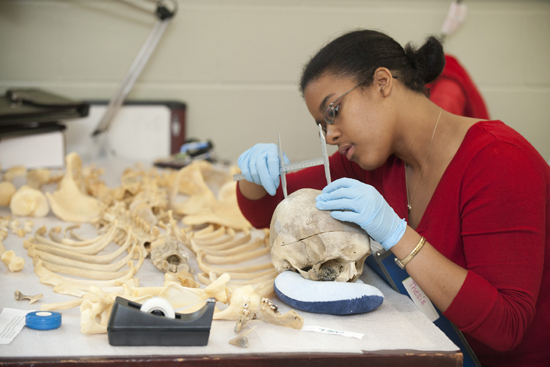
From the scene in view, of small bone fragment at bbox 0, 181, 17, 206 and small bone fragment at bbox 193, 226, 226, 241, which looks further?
small bone fragment at bbox 0, 181, 17, 206

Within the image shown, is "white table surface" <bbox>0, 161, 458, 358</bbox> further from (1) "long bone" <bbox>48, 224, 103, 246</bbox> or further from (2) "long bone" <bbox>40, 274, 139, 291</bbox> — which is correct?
(1) "long bone" <bbox>48, 224, 103, 246</bbox>

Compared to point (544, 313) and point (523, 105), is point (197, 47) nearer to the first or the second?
point (523, 105)

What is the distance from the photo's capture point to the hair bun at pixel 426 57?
137 centimetres

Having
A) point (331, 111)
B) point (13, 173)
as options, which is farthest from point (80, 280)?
point (13, 173)

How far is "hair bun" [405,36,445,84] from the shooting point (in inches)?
53.9

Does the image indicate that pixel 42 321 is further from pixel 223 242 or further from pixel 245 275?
pixel 223 242

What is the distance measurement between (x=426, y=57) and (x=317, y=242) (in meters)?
0.68

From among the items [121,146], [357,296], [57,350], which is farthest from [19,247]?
[121,146]

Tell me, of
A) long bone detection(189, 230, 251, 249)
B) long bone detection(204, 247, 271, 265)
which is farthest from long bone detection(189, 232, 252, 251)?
long bone detection(204, 247, 271, 265)

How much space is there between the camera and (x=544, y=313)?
1.20m

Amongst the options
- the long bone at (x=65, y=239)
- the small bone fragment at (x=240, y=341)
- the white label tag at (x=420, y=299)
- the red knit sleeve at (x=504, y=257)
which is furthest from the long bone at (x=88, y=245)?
the red knit sleeve at (x=504, y=257)

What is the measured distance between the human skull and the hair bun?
0.54 meters

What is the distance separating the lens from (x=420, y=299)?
120 centimetres

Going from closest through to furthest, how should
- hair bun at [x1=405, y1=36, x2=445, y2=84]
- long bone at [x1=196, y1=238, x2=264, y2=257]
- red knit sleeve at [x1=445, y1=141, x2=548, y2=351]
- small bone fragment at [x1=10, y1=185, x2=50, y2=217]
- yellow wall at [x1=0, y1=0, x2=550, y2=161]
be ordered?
1. red knit sleeve at [x1=445, y1=141, x2=548, y2=351]
2. hair bun at [x1=405, y1=36, x2=445, y2=84]
3. long bone at [x1=196, y1=238, x2=264, y2=257]
4. small bone fragment at [x1=10, y1=185, x2=50, y2=217]
5. yellow wall at [x1=0, y1=0, x2=550, y2=161]
